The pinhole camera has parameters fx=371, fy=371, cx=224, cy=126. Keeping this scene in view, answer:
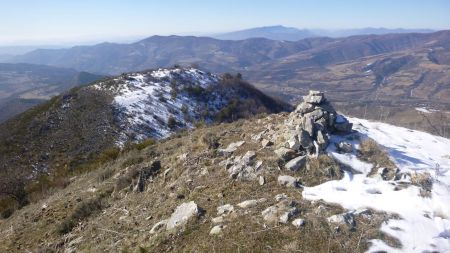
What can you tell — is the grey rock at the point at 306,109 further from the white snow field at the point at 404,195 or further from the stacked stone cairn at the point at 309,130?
the white snow field at the point at 404,195

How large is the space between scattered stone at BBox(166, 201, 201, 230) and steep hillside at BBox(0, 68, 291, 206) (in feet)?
53.5

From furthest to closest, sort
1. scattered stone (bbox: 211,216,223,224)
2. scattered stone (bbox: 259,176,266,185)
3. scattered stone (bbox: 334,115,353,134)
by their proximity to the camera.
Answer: scattered stone (bbox: 334,115,353,134) → scattered stone (bbox: 259,176,266,185) → scattered stone (bbox: 211,216,223,224)

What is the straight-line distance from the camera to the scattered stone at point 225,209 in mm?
9304

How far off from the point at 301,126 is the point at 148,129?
29854 millimetres

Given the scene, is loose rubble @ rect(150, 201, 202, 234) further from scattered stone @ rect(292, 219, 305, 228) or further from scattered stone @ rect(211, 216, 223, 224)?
scattered stone @ rect(292, 219, 305, 228)

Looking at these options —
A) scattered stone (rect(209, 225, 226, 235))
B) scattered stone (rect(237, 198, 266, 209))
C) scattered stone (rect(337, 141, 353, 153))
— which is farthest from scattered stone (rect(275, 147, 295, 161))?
scattered stone (rect(209, 225, 226, 235))

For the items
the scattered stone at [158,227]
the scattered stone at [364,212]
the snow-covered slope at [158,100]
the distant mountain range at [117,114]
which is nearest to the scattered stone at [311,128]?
the scattered stone at [364,212]

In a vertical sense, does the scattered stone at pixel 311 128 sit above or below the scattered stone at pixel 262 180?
above

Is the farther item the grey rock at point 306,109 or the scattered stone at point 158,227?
the grey rock at point 306,109

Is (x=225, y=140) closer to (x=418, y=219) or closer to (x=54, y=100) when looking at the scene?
(x=418, y=219)

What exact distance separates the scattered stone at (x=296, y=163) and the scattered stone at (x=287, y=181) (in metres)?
0.46

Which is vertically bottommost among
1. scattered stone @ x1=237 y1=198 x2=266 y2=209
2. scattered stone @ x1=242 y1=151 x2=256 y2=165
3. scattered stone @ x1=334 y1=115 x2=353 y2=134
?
scattered stone @ x1=237 y1=198 x2=266 y2=209

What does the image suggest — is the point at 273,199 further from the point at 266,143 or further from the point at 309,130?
the point at 309,130

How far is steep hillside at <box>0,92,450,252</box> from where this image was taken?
26.7 ft
